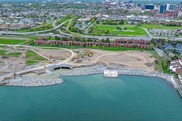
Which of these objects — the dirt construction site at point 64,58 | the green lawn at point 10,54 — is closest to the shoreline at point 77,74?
the dirt construction site at point 64,58

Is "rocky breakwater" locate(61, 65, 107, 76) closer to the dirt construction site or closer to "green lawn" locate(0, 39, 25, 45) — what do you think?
the dirt construction site

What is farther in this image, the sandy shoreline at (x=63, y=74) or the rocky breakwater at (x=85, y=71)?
the rocky breakwater at (x=85, y=71)

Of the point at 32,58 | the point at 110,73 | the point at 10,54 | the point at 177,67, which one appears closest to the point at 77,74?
the point at 110,73

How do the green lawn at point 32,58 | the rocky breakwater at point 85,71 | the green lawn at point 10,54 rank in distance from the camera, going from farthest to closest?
the green lawn at point 10,54, the green lawn at point 32,58, the rocky breakwater at point 85,71

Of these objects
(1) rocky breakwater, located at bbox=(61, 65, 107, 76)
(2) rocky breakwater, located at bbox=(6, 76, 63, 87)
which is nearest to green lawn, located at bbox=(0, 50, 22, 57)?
(2) rocky breakwater, located at bbox=(6, 76, 63, 87)

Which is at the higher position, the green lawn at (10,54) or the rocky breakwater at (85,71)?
the green lawn at (10,54)

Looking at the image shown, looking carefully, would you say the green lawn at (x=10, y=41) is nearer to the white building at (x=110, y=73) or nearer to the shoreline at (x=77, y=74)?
the shoreline at (x=77, y=74)
